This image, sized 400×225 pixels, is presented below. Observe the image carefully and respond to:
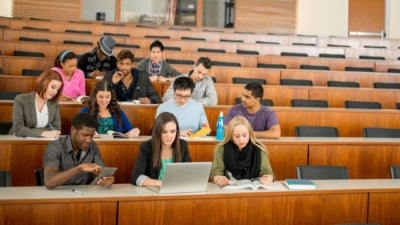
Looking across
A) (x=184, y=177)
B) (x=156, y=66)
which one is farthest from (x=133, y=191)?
(x=156, y=66)

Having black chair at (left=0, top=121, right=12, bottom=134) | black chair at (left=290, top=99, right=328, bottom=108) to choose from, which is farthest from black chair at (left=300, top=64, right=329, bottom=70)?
black chair at (left=0, top=121, right=12, bottom=134)

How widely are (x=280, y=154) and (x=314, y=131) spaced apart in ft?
2.21

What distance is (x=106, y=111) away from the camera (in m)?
4.43

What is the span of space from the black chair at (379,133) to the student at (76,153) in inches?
110

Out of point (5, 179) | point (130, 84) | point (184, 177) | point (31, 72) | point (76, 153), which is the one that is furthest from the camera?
point (31, 72)

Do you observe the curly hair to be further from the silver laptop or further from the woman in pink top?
the silver laptop

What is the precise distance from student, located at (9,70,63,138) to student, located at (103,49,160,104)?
4.41ft

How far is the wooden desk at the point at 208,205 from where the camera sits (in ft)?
8.61

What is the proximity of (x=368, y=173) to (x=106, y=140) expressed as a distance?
7.30 ft

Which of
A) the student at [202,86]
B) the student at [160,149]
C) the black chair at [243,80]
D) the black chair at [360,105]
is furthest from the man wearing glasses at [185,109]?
the black chair at [243,80]

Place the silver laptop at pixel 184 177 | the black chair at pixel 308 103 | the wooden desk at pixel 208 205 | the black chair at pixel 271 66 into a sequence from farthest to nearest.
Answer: the black chair at pixel 271 66 → the black chair at pixel 308 103 → the silver laptop at pixel 184 177 → the wooden desk at pixel 208 205

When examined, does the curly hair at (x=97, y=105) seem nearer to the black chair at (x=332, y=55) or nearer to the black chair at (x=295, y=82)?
the black chair at (x=295, y=82)

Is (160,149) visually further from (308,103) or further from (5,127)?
(308,103)

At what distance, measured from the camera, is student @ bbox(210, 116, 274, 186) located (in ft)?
11.7
